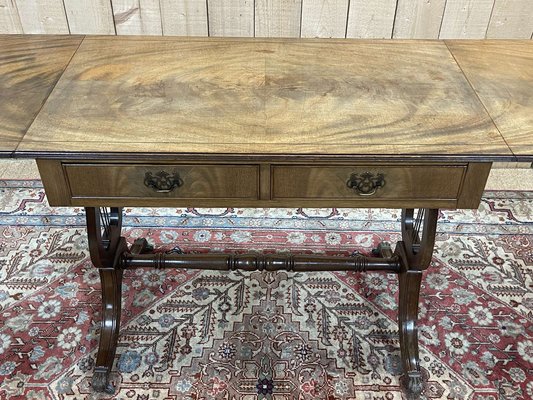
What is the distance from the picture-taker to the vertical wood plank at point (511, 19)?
210 cm

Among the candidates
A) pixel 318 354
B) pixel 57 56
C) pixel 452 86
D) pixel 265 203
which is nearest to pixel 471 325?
pixel 318 354

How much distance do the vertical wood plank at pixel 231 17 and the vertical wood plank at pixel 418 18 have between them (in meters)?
0.58

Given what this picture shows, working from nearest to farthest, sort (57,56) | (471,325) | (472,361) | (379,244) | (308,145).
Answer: (308,145) → (57,56) → (472,361) → (471,325) → (379,244)

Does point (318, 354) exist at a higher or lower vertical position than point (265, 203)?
lower

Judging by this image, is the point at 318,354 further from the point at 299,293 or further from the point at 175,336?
the point at 175,336

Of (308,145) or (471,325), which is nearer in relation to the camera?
(308,145)

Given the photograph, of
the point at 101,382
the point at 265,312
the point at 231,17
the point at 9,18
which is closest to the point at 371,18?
the point at 231,17

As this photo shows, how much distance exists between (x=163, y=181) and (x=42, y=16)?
1313 mm

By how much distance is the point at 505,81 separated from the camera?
1.41 metres

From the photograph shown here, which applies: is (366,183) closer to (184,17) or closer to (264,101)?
(264,101)

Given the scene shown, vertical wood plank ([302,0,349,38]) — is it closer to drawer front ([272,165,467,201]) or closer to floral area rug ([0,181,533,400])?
floral area rug ([0,181,533,400])

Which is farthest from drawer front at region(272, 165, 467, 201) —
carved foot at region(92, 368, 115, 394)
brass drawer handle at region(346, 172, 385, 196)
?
carved foot at region(92, 368, 115, 394)

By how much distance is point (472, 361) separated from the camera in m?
1.69

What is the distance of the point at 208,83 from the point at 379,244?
1001 mm
